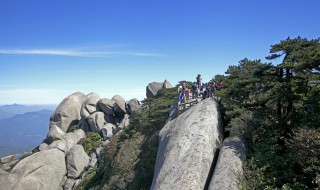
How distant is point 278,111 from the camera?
17062 mm

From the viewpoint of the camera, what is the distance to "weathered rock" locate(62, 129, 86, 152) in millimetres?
44669

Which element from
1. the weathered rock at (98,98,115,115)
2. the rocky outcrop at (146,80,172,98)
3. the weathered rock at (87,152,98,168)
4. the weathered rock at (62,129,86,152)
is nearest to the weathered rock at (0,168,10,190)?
the weathered rock at (87,152,98,168)

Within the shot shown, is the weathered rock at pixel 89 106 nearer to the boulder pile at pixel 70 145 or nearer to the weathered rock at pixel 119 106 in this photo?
the boulder pile at pixel 70 145

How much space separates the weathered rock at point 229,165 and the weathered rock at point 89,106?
135 feet

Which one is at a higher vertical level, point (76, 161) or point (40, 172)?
point (76, 161)

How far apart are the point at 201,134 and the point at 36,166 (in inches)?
1042

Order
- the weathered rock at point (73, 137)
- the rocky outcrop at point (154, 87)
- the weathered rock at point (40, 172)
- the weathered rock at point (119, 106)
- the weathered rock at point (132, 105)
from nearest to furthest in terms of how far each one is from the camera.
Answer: the weathered rock at point (40, 172) → the weathered rock at point (73, 137) → the weathered rock at point (132, 105) → the weathered rock at point (119, 106) → the rocky outcrop at point (154, 87)

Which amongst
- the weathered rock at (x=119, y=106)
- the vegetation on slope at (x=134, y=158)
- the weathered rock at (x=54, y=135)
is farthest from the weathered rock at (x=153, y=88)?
the vegetation on slope at (x=134, y=158)

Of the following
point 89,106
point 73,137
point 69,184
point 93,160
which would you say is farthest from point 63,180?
point 89,106

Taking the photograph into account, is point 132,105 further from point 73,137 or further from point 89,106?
point 73,137

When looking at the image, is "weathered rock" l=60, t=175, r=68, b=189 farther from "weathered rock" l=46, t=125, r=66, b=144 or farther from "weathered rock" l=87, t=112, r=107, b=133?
"weathered rock" l=87, t=112, r=107, b=133

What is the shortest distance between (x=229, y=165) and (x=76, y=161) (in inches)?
1162

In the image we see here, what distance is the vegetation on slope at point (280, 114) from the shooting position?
→ 1251 centimetres

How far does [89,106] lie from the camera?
5506cm
